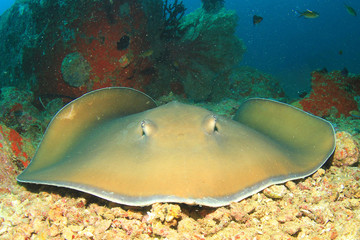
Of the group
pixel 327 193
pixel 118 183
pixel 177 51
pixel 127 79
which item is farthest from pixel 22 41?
pixel 327 193

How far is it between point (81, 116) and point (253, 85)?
6774 millimetres

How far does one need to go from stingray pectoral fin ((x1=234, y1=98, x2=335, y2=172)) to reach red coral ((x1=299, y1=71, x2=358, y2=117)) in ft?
8.79

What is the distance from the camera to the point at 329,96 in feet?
19.2

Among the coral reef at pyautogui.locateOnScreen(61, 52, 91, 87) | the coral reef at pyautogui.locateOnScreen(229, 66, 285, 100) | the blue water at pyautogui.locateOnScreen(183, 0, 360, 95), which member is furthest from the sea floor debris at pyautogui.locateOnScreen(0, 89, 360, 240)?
the blue water at pyautogui.locateOnScreen(183, 0, 360, 95)

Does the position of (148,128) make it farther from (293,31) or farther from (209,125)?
(293,31)

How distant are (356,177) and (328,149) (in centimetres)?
47

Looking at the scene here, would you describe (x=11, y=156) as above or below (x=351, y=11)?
above

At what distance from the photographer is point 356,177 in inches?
108

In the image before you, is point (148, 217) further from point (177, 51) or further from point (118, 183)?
point (177, 51)

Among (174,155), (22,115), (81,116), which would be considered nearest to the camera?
(174,155)

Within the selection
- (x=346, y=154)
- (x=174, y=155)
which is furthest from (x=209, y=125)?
(x=346, y=154)

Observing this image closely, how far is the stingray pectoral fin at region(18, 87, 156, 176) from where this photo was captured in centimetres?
291

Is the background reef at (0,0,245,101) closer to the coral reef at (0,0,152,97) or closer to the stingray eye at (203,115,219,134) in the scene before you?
the coral reef at (0,0,152,97)

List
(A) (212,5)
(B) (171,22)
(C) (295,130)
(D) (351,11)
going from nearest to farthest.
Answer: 1. (C) (295,130)
2. (B) (171,22)
3. (A) (212,5)
4. (D) (351,11)
